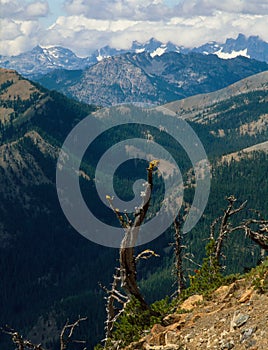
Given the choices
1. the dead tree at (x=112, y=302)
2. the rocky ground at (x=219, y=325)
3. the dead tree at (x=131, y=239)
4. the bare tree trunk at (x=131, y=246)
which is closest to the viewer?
the rocky ground at (x=219, y=325)

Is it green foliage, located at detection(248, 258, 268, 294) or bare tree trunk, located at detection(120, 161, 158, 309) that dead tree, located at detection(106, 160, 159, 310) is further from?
green foliage, located at detection(248, 258, 268, 294)

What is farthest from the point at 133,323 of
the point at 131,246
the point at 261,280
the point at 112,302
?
the point at 261,280

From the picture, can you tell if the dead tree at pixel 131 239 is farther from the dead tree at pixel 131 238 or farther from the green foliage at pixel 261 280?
the green foliage at pixel 261 280

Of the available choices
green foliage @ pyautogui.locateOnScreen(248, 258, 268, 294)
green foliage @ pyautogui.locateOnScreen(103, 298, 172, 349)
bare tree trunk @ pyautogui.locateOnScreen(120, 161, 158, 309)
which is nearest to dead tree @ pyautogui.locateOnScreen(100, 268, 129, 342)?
green foliage @ pyautogui.locateOnScreen(103, 298, 172, 349)

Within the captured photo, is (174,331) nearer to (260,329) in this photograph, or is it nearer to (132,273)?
(132,273)

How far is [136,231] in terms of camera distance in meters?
23.5

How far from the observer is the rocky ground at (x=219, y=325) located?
21438 millimetres

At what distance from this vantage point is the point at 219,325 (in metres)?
24.0

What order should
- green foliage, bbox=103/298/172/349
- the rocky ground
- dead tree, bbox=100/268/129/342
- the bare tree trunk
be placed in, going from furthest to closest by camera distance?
green foliage, bbox=103/298/172/349 < dead tree, bbox=100/268/129/342 < the bare tree trunk < the rocky ground

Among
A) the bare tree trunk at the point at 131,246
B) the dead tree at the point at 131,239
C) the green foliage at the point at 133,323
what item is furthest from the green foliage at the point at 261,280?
the bare tree trunk at the point at 131,246

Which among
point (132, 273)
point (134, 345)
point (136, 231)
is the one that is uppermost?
point (136, 231)

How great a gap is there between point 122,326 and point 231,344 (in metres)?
8.91

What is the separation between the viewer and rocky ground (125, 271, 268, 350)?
21.4m

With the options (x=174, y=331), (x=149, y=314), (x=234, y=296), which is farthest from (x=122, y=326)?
(x=234, y=296)
